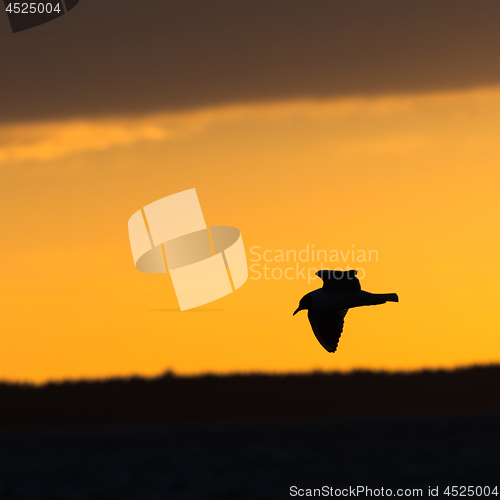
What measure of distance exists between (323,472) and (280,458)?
26796 millimetres

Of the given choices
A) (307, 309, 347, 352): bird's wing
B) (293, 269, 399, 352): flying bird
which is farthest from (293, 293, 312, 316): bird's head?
(307, 309, 347, 352): bird's wing

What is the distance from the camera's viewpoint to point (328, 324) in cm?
2208

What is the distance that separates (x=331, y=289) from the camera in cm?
2144

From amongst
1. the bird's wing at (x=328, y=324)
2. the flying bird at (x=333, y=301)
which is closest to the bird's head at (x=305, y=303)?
the flying bird at (x=333, y=301)

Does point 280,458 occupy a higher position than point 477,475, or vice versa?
point 477,475

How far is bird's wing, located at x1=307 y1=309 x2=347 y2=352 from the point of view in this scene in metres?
21.9

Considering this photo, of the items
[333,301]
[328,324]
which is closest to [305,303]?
[328,324]

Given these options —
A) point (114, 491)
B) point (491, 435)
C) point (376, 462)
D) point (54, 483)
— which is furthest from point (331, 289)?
point (491, 435)

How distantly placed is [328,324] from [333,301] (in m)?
0.95

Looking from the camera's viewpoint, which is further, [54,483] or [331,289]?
[54,483]

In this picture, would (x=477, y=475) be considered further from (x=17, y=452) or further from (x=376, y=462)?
(x=17, y=452)

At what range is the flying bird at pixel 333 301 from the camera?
21219 mm

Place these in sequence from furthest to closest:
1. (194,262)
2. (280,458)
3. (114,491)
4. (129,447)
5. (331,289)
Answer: (129,447) → (280,458) → (114,491) → (194,262) → (331,289)

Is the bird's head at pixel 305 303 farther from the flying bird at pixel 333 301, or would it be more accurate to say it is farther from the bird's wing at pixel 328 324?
the bird's wing at pixel 328 324
